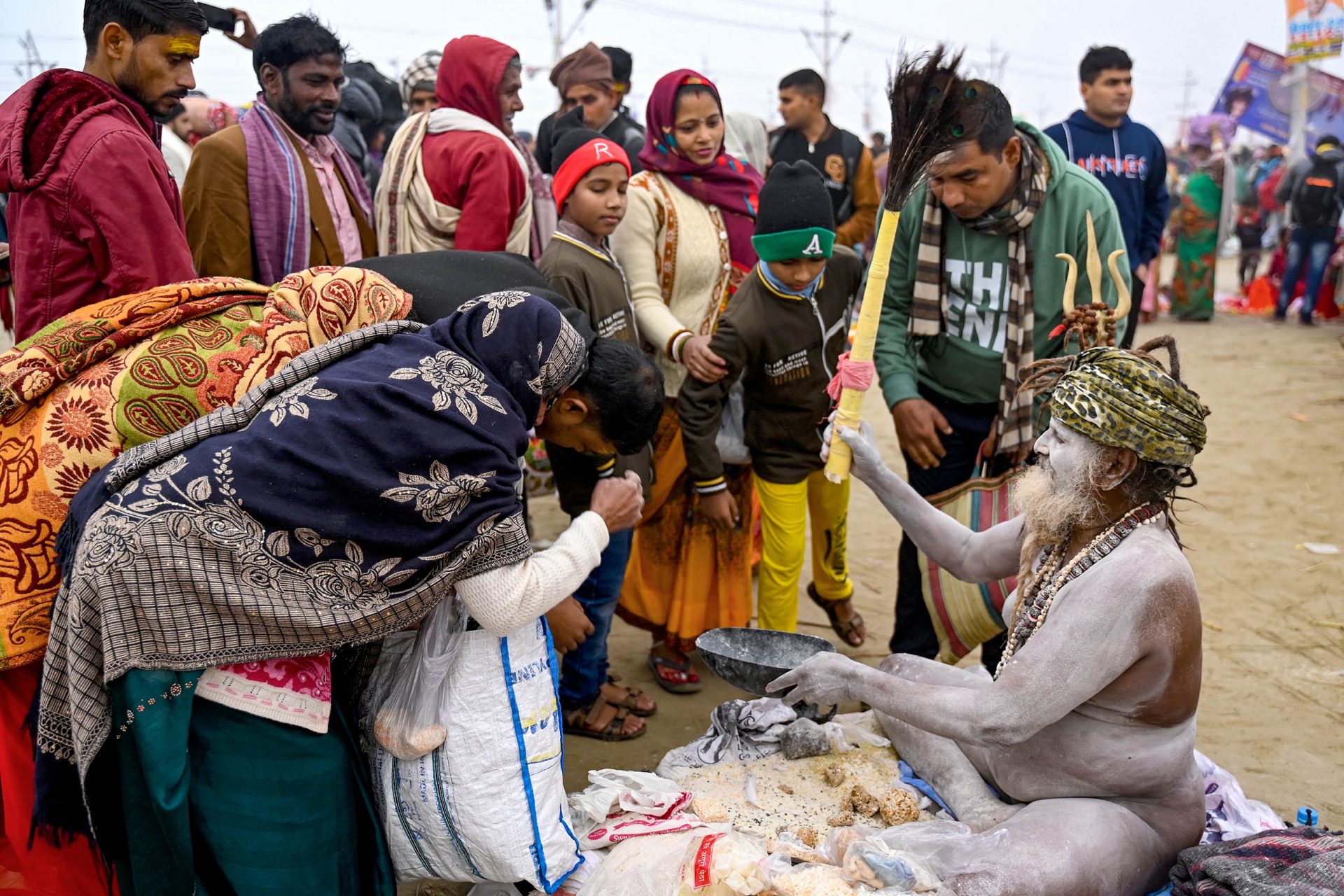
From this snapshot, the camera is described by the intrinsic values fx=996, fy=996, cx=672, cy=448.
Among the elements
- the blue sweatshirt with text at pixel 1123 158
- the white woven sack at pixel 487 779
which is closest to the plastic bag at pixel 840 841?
the white woven sack at pixel 487 779

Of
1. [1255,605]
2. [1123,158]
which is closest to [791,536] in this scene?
[1255,605]

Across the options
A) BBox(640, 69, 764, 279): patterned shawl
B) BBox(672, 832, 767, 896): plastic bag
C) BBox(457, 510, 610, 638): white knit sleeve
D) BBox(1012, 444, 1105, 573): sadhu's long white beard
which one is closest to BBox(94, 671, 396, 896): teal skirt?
BBox(457, 510, 610, 638): white knit sleeve

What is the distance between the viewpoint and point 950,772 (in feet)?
8.77

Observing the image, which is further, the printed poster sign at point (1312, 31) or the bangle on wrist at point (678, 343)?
the printed poster sign at point (1312, 31)

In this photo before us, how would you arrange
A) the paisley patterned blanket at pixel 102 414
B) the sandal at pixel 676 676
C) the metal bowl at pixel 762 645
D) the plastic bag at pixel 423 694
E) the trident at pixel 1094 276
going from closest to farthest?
the paisley patterned blanket at pixel 102 414 < the plastic bag at pixel 423 694 < the metal bowl at pixel 762 645 < the trident at pixel 1094 276 < the sandal at pixel 676 676

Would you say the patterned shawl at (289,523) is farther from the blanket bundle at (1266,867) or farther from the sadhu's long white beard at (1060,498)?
the blanket bundle at (1266,867)

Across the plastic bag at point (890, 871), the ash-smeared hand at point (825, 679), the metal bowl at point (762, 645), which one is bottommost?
the plastic bag at point (890, 871)

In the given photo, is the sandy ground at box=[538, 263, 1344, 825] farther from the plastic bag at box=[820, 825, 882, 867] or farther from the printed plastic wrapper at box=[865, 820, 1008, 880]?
the printed plastic wrapper at box=[865, 820, 1008, 880]

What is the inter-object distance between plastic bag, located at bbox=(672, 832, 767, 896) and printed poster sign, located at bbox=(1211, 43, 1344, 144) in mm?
17794

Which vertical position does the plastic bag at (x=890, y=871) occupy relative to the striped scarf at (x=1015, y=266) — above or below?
below

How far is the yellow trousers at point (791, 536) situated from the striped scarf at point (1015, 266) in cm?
66

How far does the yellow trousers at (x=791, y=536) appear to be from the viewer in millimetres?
3805

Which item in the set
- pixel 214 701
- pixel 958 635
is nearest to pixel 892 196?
pixel 958 635

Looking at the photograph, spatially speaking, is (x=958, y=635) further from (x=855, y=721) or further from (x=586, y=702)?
(x=586, y=702)
